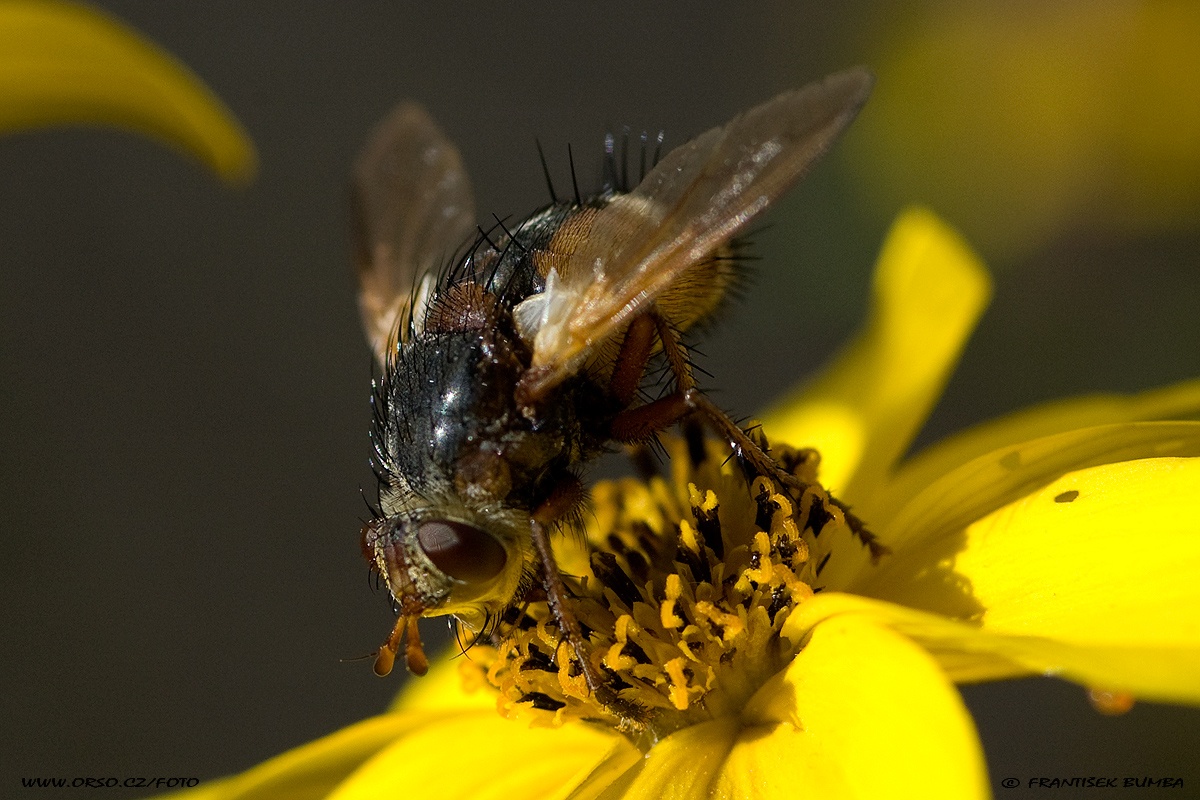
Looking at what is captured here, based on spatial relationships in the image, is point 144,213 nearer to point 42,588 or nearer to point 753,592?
point 42,588

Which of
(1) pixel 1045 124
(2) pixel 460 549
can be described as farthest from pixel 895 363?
(1) pixel 1045 124

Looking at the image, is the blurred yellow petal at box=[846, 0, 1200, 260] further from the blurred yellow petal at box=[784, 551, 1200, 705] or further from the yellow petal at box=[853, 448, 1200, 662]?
the blurred yellow petal at box=[784, 551, 1200, 705]

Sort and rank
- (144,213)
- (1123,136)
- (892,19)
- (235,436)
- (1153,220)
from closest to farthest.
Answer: (1153,220)
(1123,136)
(892,19)
(235,436)
(144,213)

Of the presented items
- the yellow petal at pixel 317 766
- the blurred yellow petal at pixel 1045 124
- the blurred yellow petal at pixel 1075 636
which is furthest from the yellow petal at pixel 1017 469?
the blurred yellow petal at pixel 1045 124

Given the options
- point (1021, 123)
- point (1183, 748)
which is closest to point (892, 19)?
point (1021, 123)

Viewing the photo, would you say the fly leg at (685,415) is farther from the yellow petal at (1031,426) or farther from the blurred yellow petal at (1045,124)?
the blurred yellow petal at (1045,124)

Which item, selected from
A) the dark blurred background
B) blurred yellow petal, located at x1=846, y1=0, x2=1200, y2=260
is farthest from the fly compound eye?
blurred yellow petal, located at x1=846, y1=0, x2=1200, y2=260

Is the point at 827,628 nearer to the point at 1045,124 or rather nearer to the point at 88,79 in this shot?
the point at 88,79
